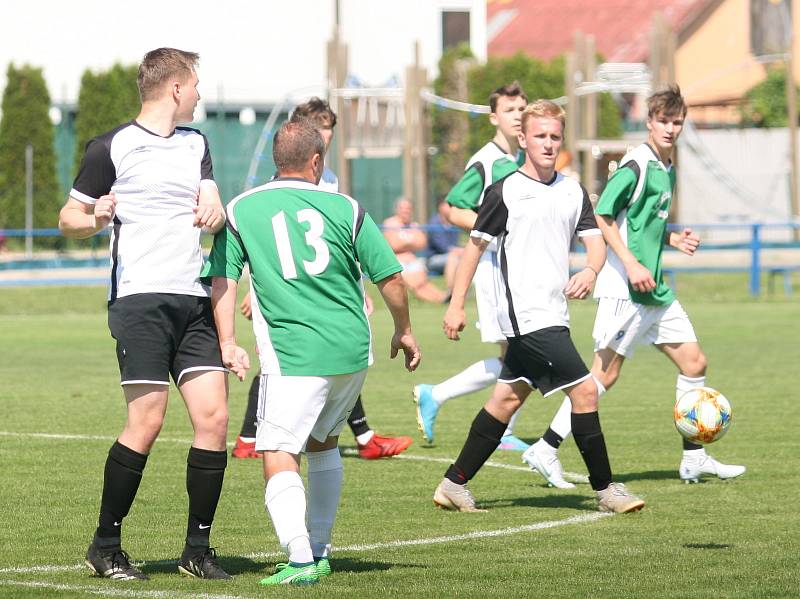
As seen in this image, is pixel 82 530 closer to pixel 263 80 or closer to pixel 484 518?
pixel 484 518

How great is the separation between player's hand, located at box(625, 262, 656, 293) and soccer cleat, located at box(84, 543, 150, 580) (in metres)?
3.51

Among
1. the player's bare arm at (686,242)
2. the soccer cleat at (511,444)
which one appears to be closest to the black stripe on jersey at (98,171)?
the player's bare arm at (686,242)

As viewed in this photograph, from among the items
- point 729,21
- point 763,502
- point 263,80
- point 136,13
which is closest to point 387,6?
point 263,80

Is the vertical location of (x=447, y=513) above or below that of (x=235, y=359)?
below

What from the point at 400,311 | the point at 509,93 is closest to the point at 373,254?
the point at 400,311

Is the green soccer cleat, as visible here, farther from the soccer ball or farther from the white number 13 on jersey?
the soccer ball

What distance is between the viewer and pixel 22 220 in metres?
32.2

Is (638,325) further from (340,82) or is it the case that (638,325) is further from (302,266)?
(340,82)

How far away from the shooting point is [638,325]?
9.01m

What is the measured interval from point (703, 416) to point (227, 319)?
2971 mm

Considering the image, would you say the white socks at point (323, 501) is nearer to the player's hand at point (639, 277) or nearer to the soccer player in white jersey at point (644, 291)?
the soccer player in white jersey at point (644, 291)

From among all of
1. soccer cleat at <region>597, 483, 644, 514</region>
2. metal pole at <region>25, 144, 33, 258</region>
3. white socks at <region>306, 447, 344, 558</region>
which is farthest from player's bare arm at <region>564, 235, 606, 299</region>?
metal pole at <region>25, 144, 33, 258</region>

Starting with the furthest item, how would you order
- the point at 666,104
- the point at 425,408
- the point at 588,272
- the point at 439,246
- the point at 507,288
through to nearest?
the point at 439,246, the point at 425,408, the point at 666,104, the point at 507,288, the point at 588,272

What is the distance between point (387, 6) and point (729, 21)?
1621 centimetres
